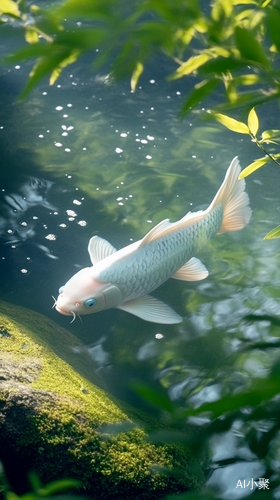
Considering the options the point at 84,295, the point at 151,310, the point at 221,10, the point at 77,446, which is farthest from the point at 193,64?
the point at 151,310

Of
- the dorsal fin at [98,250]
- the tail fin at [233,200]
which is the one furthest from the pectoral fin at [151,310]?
the tail fin at [233,200]

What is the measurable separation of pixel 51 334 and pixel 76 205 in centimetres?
150

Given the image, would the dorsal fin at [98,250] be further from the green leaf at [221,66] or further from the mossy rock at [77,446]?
the green leaf at [221,66]

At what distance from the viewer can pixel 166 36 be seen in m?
0.60

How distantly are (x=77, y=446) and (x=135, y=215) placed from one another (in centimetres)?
236

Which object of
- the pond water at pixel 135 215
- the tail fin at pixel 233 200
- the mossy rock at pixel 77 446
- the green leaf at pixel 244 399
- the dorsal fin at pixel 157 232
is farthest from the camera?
the tail fin at pixel 233 200

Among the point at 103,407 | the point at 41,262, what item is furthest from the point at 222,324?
the point at 41,262

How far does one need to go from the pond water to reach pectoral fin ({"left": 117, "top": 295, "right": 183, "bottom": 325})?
12 cm

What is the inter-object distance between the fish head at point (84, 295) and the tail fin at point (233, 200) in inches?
37.4

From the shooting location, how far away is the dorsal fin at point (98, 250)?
3291 millimetres

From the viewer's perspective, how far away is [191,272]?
3.28m

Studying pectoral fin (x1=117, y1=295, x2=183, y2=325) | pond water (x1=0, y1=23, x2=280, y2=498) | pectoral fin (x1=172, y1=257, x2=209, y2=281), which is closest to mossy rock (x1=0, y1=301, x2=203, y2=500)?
pond water (x1=0, y1=23, x2=280, y2=498)

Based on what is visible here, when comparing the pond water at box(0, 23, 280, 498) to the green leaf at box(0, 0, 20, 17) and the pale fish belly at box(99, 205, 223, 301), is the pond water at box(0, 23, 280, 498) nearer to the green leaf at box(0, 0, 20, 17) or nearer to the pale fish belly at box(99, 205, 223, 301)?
the pale fish belly at box(99, 205, 223, 301)

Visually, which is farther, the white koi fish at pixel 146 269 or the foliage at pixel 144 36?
the white koi fish at pixel 146 269
